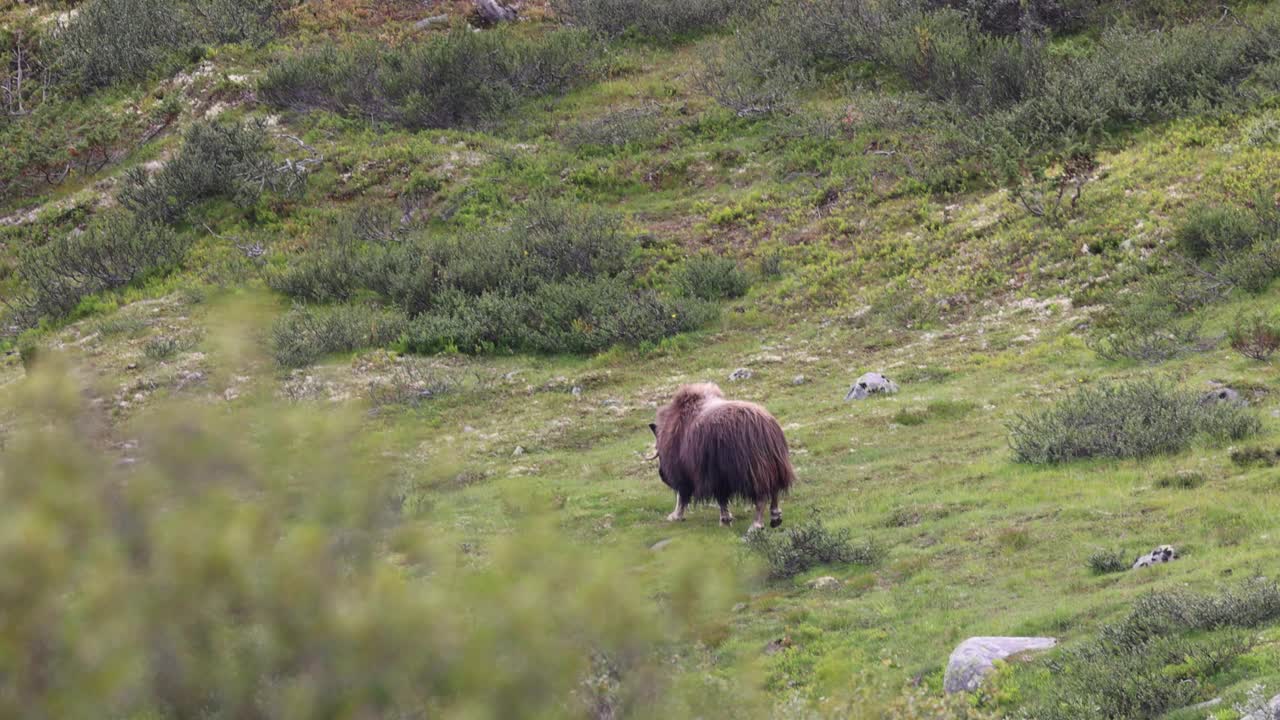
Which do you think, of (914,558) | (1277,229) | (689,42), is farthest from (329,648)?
(689,42)

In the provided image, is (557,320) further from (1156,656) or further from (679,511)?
(1156,656)

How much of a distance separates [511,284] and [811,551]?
1462 cm

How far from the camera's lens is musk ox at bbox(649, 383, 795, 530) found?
12.7 metres

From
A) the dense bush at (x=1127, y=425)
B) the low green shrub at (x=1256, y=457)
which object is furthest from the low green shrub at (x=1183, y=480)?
the dense bush at (x=1127, y=425)

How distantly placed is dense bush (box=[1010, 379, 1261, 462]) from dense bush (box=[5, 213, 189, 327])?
848 inches

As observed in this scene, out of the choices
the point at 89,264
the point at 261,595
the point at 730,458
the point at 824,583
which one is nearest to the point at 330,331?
Result: the point at 89,264

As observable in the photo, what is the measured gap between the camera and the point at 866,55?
3422 cm

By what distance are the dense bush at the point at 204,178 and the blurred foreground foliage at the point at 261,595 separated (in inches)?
1098

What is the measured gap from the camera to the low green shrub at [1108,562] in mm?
9734

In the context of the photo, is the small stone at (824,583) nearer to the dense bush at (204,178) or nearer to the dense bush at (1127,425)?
the dense bush at (1127,425)

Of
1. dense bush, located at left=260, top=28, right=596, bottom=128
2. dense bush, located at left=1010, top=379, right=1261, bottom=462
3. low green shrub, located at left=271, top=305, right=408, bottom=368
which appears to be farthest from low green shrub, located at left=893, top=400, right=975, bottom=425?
dense bush, located at left=260, top=28, right=596, bottom=128

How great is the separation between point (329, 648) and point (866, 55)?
32538mm

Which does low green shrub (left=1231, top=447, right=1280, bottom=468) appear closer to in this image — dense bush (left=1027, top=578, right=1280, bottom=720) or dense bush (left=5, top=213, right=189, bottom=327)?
dense bush (left=1027, top=578, right=1280, bottom=720)

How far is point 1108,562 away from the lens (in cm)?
977
